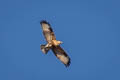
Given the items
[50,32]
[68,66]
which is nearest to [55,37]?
[50,32]

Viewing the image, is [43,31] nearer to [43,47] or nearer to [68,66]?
[43,47]

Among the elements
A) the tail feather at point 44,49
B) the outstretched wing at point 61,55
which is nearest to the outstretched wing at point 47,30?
the tail feather at point 44,49

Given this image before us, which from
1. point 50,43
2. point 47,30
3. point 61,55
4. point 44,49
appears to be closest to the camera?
point 50,43

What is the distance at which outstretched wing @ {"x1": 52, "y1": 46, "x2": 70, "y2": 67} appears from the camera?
22.2 meters

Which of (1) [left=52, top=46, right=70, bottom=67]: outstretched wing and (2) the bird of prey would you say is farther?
(1) [left=52, top=46, right=70, bottom=67]: outstretched wing

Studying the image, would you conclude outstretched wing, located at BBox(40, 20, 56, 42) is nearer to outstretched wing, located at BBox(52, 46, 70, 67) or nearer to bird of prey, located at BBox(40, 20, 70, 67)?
bird of prey, located at BBox(40, 20, 70, 67)

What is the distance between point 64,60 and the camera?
896 inches

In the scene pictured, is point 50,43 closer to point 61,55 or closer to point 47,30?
point 47,30

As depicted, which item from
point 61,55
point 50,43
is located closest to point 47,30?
point 50,43

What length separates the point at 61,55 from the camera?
73.9ft

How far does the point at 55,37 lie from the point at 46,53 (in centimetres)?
91

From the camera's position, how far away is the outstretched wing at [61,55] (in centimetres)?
2219

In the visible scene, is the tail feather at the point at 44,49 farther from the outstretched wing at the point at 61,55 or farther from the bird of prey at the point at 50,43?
the outstretched wing at the point at 61,55

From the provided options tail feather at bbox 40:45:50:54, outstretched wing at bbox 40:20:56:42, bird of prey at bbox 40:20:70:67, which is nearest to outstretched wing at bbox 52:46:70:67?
bird of prey at bbox 40:20:70:67
